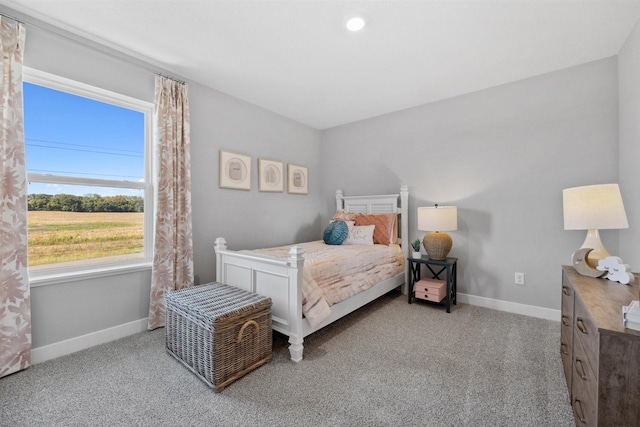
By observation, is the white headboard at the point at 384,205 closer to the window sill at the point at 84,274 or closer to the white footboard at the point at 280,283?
the white footboard at the point at 280,283

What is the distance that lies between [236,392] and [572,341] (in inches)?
77.3

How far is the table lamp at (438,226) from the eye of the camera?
293 cm

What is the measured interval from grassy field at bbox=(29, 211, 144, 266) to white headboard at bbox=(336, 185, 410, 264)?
2637 millimetres

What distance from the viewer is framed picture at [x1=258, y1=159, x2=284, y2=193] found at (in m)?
3.57

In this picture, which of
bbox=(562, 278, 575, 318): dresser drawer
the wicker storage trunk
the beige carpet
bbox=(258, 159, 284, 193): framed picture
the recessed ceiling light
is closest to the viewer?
the beige carpet

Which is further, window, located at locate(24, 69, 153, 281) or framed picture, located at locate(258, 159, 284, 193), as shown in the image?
framed picture, located at locate(258, 159, 284, 193)

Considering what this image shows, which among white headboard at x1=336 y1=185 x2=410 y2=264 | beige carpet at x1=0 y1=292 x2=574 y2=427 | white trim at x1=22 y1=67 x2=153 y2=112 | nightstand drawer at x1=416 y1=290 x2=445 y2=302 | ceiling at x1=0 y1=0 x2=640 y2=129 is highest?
ceiling at x1=0 y1=0 x2=640 y2=129

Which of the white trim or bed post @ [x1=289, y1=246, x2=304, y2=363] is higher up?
the white trim

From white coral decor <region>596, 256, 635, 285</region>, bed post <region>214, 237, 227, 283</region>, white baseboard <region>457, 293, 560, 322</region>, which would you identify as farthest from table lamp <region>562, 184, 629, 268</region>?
bed post <region>214, 237, 227, 283</region>

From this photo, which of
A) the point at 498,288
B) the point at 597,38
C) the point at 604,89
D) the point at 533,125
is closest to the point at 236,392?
the point at 498,288

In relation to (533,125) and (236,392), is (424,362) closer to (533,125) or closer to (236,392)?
(236,392)

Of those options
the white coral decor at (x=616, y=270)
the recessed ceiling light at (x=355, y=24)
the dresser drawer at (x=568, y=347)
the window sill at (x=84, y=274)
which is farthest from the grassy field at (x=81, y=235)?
the white coral decor at (x=616, y=270)

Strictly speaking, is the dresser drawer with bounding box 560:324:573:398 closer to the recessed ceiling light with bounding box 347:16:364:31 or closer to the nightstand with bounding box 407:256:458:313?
the nightstand with bounding box 407:256:458:313

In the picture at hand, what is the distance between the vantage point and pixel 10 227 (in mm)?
1839
